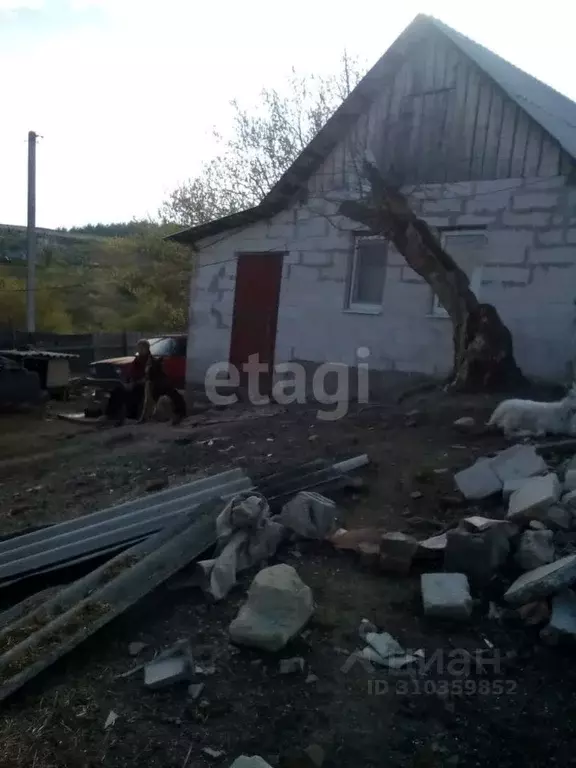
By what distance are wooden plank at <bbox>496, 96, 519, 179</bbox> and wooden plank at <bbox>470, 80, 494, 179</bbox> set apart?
216 mm

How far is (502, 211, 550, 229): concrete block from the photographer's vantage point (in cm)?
796

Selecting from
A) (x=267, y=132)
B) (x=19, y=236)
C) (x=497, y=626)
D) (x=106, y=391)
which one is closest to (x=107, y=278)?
(x=19, y=236)

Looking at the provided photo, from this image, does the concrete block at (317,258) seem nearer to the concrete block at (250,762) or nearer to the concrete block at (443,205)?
the concrete block at (443,205)

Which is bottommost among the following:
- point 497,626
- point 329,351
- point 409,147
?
point 497,626

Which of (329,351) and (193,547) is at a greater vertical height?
(329,351)

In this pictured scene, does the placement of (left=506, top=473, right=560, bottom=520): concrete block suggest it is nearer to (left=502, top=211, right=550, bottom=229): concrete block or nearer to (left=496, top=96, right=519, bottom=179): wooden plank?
(left=502, top=211, right=550, bottom=229): concrete block

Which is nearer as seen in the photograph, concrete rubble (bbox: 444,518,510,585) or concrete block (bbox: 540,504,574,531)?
concrete rubble (bbox: 444,518,510,585)

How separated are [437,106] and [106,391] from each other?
637 centimetres

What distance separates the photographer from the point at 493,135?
8.36 metres

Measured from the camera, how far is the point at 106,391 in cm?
1083

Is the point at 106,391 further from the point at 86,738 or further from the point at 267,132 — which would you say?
the point at 267,132

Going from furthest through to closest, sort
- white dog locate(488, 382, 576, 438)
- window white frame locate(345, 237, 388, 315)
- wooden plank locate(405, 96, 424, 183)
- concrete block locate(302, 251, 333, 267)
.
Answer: concrete block locate(302, 251, 333, 267) < window white frame locate(345, 237, 388, 315) < wooden plank locate(405, 96, 424, 183) < white dog locate(488, 382, 576, 438)

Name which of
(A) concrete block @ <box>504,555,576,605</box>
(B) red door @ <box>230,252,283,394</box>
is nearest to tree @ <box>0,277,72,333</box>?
(B) red door @ <box>230,252,283,394</box>

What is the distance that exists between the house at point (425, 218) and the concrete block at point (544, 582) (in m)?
4.92
